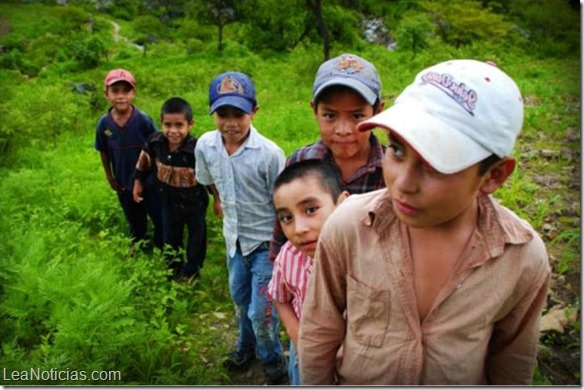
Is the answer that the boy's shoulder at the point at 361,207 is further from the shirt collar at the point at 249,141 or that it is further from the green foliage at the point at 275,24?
the green foliage at the point at 275,24

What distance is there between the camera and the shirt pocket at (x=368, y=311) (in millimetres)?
1217

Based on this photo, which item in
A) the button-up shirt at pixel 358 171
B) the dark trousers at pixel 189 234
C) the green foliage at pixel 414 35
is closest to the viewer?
the button-up shirt at pixel 358 171

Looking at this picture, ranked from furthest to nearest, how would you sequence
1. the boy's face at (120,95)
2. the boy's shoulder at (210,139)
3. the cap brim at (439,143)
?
1. the boy's face at (120,95)
2. the boy's shoulder at (210,139)
3. the cap brim at (439,143)

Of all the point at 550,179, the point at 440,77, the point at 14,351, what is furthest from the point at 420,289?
the point at 550,179

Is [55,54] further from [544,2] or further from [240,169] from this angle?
[240,169]

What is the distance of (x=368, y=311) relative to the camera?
1.24m

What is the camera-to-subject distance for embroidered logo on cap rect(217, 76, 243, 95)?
2.71 m

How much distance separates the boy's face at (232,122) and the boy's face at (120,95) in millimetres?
1600

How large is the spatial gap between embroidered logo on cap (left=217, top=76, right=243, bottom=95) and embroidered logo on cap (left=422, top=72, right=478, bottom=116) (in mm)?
1821

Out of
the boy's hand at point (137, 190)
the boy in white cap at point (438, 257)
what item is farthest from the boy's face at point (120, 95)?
the boy in white cap at point (438, 257)

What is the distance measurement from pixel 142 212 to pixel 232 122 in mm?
1984

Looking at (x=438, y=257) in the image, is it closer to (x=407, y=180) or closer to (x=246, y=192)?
(x=407, y=180)

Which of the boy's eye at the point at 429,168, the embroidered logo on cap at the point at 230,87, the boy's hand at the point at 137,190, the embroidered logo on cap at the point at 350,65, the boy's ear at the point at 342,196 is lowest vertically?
the boy's hand at the point at 137,190

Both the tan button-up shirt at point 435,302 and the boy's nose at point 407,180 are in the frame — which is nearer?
the boy's nose at point 407,180
